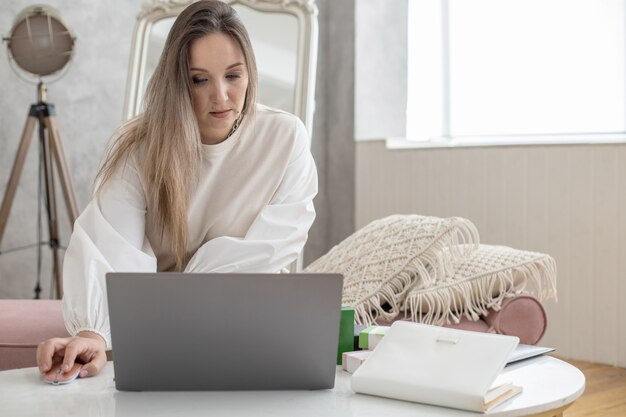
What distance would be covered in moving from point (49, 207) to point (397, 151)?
59.8 inches

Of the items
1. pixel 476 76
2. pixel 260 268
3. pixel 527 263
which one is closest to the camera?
pixel 260 268

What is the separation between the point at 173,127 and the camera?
1.63 meters

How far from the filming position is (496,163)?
3508 mm

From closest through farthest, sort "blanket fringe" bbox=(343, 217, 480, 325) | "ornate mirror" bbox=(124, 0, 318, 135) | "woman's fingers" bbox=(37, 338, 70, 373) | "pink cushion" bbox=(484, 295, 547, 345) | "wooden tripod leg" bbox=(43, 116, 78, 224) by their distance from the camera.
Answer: "woman's fingers" bbox=(37, 338, 70, 373) → "pink cushion" bbox=(484, 295, 547, 345) → "blanket fringe" bbox=(343, 217, 480, 325) → "ornate mirror" bbox=(124, 0, 318, 135) → "wooden tripod leg" bbox=(43, 116, 78, 224)

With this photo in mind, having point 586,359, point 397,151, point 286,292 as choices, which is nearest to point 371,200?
point 397,151

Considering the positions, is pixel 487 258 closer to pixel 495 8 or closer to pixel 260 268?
pixel 260 268

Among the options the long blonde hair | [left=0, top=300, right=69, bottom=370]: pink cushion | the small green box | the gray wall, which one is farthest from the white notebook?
the gray wall

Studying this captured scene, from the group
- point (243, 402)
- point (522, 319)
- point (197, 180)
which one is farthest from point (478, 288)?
point (243, 402)

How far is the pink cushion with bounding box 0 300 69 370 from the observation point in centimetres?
190

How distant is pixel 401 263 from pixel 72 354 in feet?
3.59

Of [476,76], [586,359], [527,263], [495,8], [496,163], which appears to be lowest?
[586,359]

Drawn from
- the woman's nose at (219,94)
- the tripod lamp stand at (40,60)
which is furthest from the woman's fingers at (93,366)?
the tripod lamp stand at (40,60)

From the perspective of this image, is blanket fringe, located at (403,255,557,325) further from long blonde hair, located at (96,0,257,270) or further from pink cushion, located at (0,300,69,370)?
pink cushion, located at (0,300,69,370)

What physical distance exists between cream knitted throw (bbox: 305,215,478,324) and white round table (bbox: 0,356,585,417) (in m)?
A: 0.94
